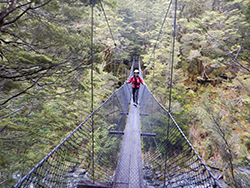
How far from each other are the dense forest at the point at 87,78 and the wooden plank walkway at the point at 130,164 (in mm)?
963

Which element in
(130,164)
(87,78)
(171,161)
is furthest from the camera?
(87,78)

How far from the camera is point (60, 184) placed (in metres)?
0.94

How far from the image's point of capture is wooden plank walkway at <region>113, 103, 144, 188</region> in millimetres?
1359

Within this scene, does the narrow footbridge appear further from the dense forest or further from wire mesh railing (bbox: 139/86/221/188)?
the dense forest

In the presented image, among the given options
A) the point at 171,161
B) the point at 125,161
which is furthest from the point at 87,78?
the point at 171,161

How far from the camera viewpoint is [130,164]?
1626 mm

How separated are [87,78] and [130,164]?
5.83 feet

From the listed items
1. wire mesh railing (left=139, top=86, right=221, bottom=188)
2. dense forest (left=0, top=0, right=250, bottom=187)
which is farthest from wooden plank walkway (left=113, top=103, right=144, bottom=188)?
dense forest (left=0, top=0, right=250, bottom=187)

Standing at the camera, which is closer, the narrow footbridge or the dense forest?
the narrow footbridge

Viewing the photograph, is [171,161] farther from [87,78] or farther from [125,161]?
[87,78]

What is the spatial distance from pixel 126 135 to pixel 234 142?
2956 mm

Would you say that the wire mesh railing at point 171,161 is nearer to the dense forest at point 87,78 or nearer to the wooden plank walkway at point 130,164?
the wooden plank walkway at point 130,164

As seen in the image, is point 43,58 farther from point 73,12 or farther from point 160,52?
point 160,52

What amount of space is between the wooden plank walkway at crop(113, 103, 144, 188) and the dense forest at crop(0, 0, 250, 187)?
3.16 ft
